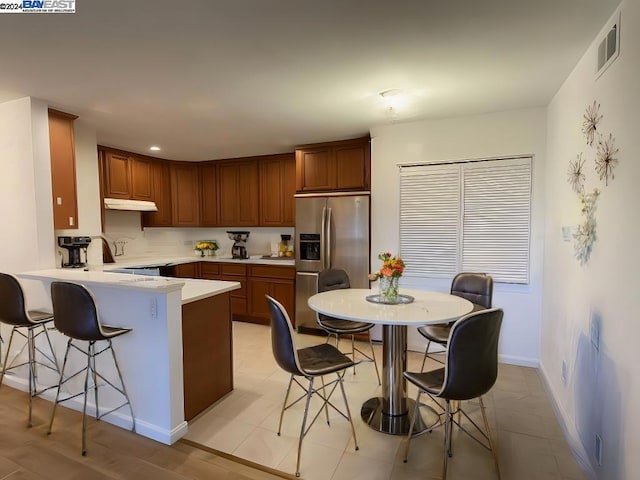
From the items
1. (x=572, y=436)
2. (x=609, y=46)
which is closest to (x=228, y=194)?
(x=609, y=46)

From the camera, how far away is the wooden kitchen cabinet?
451 cm

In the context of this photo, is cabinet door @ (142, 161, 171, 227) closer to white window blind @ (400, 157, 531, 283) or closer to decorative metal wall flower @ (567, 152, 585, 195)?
white window blind @ (400, 157, 531, 283)

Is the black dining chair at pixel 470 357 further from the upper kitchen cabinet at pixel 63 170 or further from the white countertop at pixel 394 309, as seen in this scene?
the upper kitchen cabinet at pixel 63 170

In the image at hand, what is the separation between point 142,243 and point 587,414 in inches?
213

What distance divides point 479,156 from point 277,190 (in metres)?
2.72

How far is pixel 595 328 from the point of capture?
6.07 ft

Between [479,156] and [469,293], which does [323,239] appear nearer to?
[469,293]

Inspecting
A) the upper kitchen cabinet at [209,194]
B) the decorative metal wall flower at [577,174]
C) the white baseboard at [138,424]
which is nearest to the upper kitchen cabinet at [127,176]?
the upper kitchen cabinet at [209,194]

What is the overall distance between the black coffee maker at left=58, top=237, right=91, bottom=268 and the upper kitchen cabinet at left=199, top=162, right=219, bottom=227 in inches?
87.8

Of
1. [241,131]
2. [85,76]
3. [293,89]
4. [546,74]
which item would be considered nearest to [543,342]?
[546,74]

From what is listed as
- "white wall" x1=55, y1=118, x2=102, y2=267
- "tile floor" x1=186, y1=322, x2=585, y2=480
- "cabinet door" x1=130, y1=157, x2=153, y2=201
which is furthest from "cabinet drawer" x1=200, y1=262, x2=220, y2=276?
"tile floor" x1=186, y1=322, x2=585, y2=480

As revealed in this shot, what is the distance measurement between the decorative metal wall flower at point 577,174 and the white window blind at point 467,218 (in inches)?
33.7

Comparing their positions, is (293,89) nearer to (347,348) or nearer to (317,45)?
(317,45)

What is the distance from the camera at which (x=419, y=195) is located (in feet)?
11.9
